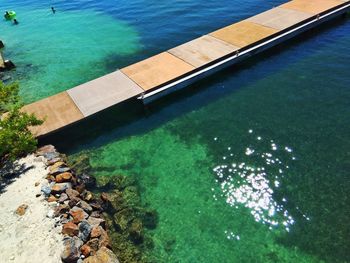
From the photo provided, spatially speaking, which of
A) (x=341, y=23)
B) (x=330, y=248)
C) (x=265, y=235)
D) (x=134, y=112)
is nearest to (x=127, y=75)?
(x=134, y=112)

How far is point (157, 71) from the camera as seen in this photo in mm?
24844

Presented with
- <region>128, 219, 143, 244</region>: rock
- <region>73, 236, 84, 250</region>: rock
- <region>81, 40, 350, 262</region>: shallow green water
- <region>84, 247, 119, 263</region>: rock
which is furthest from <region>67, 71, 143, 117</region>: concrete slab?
<region>84, 247, 119, 263</region>: rock

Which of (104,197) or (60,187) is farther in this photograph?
(104,197)

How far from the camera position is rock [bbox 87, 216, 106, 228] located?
15508mm

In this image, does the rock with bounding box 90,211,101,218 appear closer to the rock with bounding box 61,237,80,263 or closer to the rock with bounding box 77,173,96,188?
the rock with bounding box 61,237,80,263

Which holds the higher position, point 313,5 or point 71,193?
point 313,5

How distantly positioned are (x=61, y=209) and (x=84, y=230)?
1.80m

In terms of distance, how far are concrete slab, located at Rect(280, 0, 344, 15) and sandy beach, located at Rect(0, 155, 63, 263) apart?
2798 centimetres

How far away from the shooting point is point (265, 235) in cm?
1538

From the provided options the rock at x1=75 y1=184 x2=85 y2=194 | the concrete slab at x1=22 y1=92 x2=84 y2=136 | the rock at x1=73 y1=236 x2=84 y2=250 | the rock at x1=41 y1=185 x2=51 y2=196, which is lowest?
the rock at x1=75 y1=184 x2=85 y2=194

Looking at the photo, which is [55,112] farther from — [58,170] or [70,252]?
[70,252]

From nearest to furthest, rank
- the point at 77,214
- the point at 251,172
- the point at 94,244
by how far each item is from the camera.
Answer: the point at 94,244
the point at 77,214
the point at 251,172

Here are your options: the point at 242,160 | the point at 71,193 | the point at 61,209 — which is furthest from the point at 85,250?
the point at 242,160

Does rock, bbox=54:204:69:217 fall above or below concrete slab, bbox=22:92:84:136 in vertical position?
below
